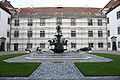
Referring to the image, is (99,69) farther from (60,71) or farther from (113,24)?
(113,24)

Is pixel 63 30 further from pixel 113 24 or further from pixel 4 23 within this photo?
pixel 4 23

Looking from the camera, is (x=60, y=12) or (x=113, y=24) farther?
(x=60, y=12)

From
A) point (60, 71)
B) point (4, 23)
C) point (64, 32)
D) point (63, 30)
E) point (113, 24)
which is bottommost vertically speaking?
point (60, 71)

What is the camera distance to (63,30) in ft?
127

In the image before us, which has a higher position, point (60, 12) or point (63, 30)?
point (60, 12)

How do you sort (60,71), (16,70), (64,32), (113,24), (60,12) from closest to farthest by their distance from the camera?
(60,71) → (16,70) → (113,24) → (64,32) → (60,12)

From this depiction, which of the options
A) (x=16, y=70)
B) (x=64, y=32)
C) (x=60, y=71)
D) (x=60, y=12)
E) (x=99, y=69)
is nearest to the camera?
(x=60, y=71)

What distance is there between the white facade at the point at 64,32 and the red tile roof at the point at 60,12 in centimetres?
Answer: 138

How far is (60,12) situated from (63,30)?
5.59 m

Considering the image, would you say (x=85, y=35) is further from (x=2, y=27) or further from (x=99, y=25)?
(x=2, y=27)

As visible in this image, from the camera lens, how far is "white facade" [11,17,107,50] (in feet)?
125

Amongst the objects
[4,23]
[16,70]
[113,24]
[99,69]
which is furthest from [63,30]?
[16,70]

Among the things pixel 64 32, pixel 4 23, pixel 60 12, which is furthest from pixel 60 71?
pixel 60 12

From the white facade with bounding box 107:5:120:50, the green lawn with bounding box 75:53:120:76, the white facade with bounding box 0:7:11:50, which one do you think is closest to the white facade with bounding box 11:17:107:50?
the white facade with bounding box 107:5:120:50
